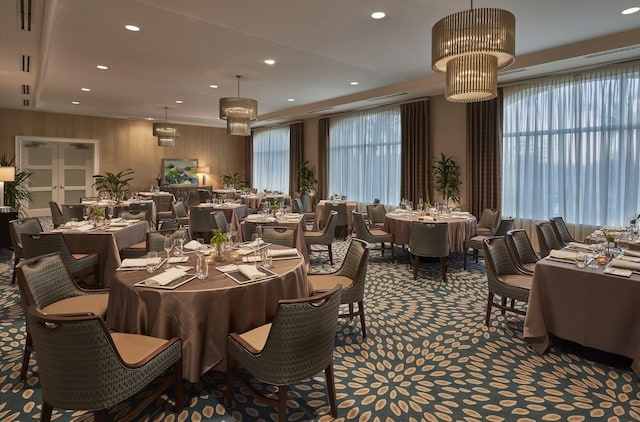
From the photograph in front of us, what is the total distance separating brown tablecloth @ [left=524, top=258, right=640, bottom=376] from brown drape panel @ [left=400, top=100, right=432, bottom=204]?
6.36 metres

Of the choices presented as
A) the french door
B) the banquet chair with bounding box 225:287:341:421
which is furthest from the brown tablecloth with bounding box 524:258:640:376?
the french door

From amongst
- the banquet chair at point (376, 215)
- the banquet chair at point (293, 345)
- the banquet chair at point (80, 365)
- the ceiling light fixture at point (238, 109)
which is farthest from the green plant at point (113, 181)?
the banquet chair at point (293, 345)

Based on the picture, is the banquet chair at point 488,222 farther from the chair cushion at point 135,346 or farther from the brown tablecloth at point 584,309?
the chair cushion at point 135,346

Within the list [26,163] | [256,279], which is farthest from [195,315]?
[26,163]

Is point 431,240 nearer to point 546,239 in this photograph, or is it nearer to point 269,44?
point 546,239

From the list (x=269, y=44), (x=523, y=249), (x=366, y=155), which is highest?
(x=269, y=44)

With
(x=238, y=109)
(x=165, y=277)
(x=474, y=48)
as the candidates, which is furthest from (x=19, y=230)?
(x=474, y=48)

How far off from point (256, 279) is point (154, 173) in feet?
45.3

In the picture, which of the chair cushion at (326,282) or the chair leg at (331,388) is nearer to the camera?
the chair leg at (331,388)

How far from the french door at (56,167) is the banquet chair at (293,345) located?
13.4m

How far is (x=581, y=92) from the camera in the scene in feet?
23.4

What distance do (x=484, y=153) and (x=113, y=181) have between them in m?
11.0

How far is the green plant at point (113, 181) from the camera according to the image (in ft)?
42.7

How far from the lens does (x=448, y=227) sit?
589cm
